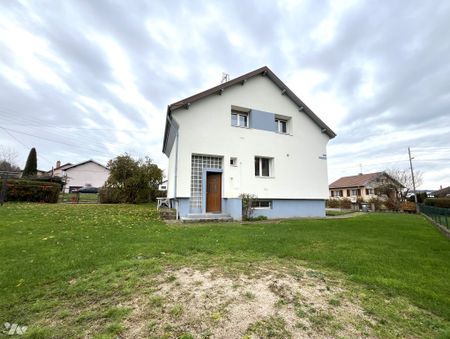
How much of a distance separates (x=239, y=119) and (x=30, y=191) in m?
17.3

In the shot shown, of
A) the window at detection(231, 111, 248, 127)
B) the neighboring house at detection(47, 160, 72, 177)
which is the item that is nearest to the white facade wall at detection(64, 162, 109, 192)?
the neighboring house at detection(47, 160, 72, 177)

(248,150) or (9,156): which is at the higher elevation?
(9,156)

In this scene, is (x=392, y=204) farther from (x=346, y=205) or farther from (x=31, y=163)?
(x=31, y=163)

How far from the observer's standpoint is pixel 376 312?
2604 millimetres

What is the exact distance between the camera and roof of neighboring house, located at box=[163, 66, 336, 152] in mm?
11566

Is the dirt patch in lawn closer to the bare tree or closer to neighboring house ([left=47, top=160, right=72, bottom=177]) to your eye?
neighboring house ([left=47, top=160, right=72, bottom=177])

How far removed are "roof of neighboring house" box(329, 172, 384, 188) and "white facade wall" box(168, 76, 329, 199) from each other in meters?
32.7

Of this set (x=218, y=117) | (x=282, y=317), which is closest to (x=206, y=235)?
(x=282, y=317)

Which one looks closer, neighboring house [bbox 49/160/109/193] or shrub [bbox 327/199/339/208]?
shrub [bbox 327/199/339/208]

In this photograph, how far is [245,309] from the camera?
101 inches

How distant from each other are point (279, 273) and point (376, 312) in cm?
140

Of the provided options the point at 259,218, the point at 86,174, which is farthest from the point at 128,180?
the point at 86,174

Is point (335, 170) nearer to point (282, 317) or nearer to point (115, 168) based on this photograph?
point (115, 168)

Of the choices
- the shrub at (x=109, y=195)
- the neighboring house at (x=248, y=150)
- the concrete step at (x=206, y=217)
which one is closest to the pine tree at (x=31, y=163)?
the shrub at (x=109, y=195)
